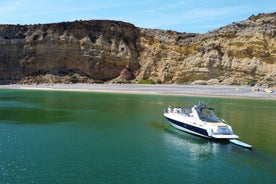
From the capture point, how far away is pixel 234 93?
5919 centimetres

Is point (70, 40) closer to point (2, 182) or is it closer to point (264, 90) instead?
point (264, 90)

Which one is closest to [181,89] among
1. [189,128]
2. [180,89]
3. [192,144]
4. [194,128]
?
[180,89]

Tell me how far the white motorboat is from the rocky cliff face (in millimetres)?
51217

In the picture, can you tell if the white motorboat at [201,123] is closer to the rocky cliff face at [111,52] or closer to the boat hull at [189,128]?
the boat hull at [189,128]

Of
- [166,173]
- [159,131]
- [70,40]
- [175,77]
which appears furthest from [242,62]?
[166,173]

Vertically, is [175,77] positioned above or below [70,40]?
below

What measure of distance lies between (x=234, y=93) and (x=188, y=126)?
3783 cm

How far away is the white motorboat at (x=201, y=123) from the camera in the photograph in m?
21.2

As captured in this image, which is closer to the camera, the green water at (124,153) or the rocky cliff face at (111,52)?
the green water at (124,153)

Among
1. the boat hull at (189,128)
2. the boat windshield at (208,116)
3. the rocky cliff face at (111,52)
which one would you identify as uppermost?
the rocky cliff face at (111,52)

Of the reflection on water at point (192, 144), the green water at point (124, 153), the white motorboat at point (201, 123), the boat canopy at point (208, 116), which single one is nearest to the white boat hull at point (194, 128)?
the white motorboat at point (201, 123)

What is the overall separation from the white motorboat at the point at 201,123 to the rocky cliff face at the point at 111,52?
51.2 m

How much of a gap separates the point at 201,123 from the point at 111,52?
217ft

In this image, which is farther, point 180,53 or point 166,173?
point 180,53
